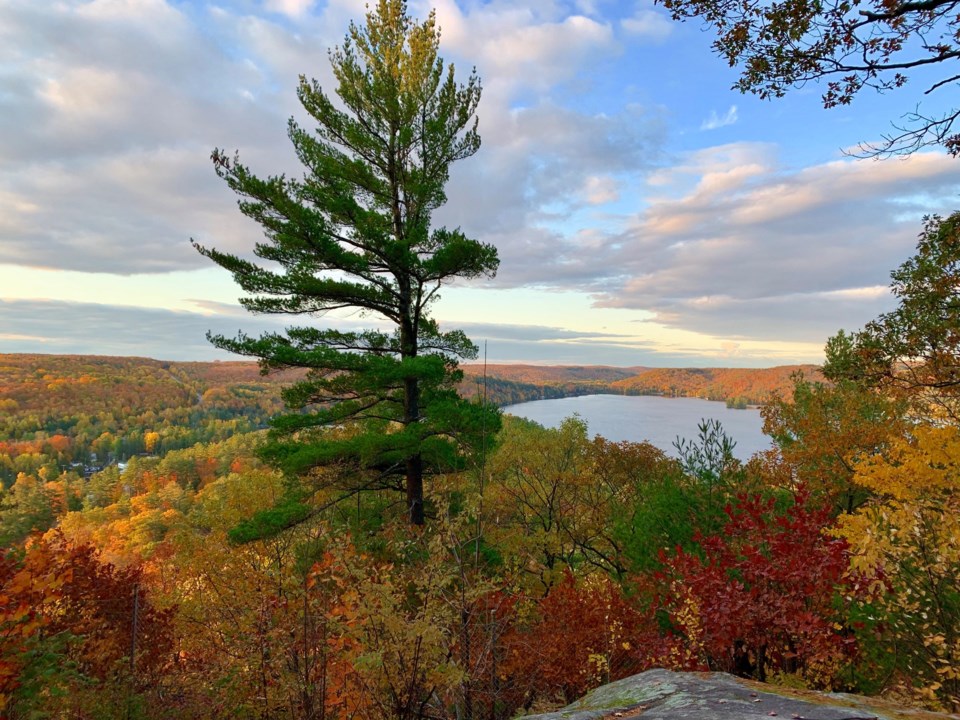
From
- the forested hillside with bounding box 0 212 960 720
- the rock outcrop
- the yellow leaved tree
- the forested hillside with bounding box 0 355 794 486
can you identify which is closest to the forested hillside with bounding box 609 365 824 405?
the forested hillside with bounding box 0 355 794 486

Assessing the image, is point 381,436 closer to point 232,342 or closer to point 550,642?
point 232,342

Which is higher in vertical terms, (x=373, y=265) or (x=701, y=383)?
(x=373, y=265)

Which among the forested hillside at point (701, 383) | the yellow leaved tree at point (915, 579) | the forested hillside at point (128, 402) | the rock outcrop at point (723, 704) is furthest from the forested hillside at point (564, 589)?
the forested hillside at point (701, 383)

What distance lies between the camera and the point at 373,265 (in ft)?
40.4

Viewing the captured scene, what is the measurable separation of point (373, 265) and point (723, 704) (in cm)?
1113

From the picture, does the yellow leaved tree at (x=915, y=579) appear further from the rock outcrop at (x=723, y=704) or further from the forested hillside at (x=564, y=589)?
the rock outcrop at (x=723, y=704)

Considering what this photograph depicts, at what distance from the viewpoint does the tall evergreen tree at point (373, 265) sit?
36.9ft

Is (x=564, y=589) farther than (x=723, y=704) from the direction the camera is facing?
Yes

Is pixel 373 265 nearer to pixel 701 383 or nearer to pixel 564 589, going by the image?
pixel 564 589

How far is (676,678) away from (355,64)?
13807mm

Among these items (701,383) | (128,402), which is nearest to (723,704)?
(128,402)

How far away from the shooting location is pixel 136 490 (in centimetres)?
7156

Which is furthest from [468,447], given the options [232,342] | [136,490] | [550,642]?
[136,490]

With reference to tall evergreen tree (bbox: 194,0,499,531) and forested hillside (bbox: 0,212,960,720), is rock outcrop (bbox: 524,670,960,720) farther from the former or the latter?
tall evergreen tree (bbox: 194,0,499,531)
